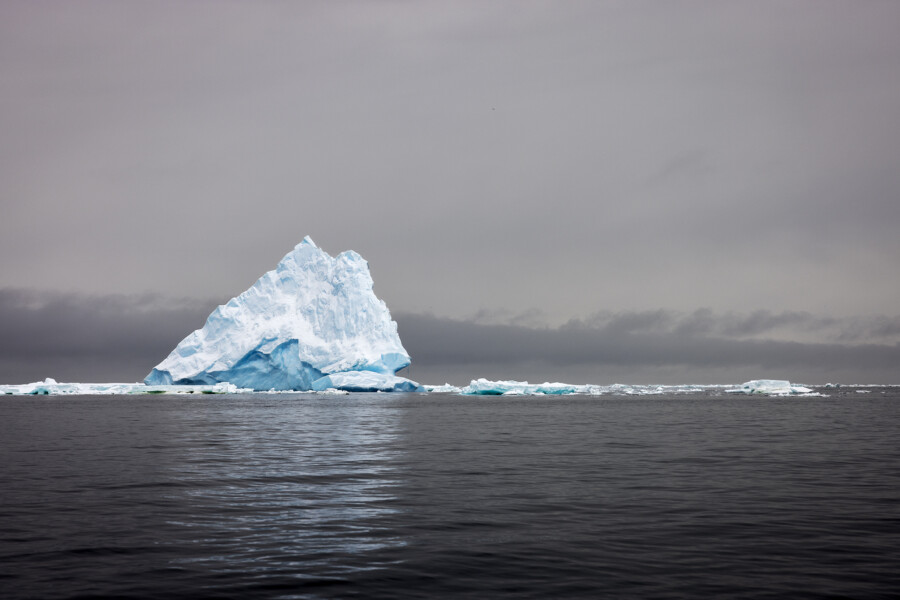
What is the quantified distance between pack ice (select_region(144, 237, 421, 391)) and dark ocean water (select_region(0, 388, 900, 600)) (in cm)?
5286

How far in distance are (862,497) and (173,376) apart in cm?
7212

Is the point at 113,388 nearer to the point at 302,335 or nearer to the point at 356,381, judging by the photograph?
the point at 302,335

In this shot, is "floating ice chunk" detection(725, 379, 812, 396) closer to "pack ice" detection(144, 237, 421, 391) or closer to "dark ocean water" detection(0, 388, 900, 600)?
"pack ice" detection(144, 237, 421, 391)

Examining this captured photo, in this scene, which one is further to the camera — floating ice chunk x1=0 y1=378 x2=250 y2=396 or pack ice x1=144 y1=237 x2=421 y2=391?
pack ice x1=144 y1=237 x2=421 y2=391

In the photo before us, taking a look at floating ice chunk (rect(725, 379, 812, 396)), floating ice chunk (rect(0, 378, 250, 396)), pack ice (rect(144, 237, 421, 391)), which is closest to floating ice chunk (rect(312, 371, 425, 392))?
pack ice (rect(144, 237, 421, 391))

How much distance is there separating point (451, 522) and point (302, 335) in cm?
6474

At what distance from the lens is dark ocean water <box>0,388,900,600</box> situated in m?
6.47

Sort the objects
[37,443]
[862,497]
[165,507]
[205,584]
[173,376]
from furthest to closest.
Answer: [173,376], [37,443], [862,497], [165,507], [205,584]

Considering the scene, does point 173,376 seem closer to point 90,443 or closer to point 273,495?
point 90,443

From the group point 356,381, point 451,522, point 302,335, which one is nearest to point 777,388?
point 356,381

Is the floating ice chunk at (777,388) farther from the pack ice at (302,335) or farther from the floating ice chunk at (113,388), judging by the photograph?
the floating ice chunk at (113,388)

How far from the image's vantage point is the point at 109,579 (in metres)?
6.59

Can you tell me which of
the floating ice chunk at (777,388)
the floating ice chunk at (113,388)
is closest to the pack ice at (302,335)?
the floating ice chunk at (113,388)

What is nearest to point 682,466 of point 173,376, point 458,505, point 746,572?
point 458,505
